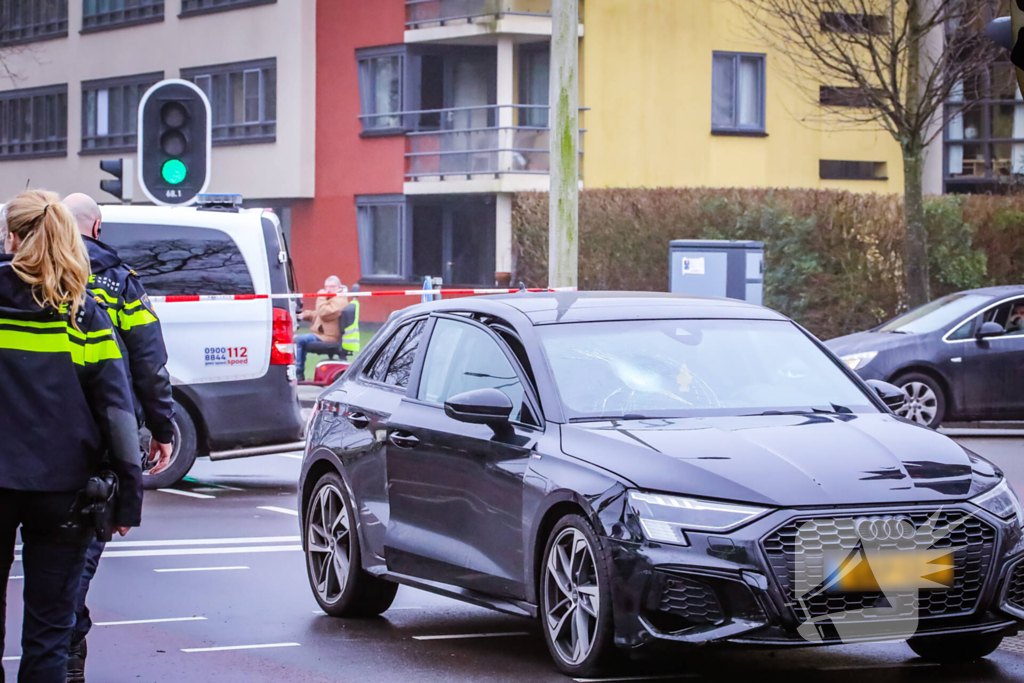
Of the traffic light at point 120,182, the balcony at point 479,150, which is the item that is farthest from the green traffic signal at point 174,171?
the balcony at point 479,150

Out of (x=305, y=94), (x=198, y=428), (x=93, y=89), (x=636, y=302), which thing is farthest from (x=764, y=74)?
(x=636, y=302)

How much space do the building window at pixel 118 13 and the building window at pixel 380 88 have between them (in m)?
7.71

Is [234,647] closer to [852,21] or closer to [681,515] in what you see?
[681,515]

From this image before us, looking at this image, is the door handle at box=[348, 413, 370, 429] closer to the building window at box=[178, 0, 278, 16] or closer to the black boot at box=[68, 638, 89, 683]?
the black boot at box=[68, 638, 89, 683]

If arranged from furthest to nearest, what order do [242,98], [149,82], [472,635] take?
[149,82] < [242,98] < [472,635]

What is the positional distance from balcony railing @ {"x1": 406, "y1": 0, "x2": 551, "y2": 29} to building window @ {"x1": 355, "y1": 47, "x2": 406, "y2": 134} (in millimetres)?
892

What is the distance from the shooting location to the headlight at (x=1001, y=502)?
5.87 metres

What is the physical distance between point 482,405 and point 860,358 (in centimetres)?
1063

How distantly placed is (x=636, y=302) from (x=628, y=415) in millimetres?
988

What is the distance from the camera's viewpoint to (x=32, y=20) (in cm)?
4769

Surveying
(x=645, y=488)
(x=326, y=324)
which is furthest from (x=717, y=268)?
(x=645, y=488)

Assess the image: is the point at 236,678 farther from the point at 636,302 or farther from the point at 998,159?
the point at 998,159

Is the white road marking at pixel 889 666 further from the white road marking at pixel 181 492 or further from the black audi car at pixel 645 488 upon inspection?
the white road marking at pixel 181 492

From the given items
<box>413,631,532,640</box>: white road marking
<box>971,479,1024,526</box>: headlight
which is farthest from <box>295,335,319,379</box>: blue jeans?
<box>971,479,1024,526</box>: headlight
